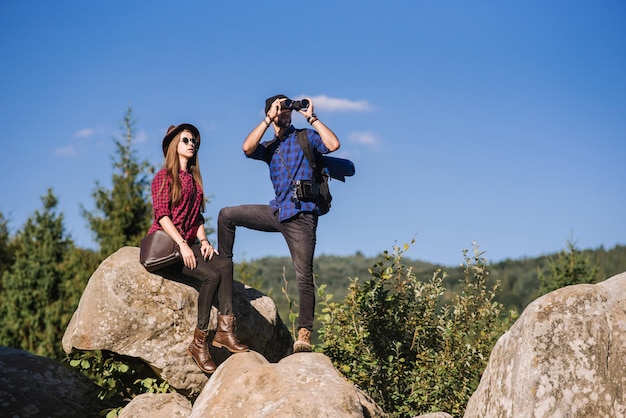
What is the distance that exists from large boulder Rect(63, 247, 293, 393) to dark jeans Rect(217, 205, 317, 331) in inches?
32.1

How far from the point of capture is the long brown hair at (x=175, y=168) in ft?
24.1

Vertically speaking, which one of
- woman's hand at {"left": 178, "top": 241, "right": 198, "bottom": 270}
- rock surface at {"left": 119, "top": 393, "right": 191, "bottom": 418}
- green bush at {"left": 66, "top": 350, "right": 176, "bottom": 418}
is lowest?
rock surface at {"left": 119, "top": 393, "right": 191, "bottom": 418}

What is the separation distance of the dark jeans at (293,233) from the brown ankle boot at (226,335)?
0.69 meters

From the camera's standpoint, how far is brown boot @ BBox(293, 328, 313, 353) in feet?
23.3

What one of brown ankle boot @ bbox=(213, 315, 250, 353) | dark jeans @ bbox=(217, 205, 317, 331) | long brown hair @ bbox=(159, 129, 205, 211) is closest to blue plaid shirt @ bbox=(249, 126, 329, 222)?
dark jeans @ bbox=(217, 205, 317, 331)

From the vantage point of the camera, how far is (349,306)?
28.8 ft

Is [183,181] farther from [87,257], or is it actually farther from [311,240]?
[87,257]

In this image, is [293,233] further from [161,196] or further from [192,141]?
[192,141]

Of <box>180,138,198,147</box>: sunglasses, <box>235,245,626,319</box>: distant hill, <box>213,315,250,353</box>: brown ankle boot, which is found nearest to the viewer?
<box>213,315,250,353</box>: brown ankle boot

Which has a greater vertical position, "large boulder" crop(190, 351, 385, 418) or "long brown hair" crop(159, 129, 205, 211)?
"long brown hair" crop(159, 129, 205, 211)

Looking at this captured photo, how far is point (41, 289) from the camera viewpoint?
68.2 ft

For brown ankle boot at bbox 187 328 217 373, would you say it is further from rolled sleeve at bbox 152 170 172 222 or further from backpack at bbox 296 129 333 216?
backpack at bbox 296 129 333 216

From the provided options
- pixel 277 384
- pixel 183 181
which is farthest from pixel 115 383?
pixel 277 384

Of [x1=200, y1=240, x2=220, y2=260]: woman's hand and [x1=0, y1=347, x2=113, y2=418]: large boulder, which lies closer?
[x1=200, y1=240, x2=220, y2=260]: woman's hand
